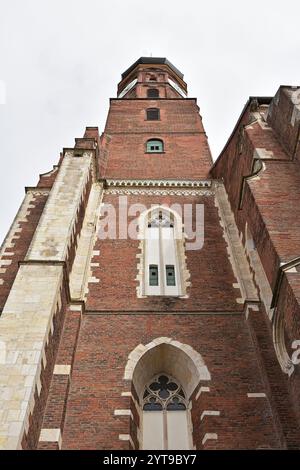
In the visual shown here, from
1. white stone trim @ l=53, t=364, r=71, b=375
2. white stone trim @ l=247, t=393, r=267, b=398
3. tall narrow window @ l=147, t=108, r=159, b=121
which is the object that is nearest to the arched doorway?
white stone trim @ l=247, t=393, r=267, b=398

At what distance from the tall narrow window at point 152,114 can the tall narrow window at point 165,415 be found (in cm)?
1844

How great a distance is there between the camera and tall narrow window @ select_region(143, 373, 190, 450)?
1005 cm

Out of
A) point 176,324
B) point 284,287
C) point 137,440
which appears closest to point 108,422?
point 137,440

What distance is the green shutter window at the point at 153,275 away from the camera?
14.0m

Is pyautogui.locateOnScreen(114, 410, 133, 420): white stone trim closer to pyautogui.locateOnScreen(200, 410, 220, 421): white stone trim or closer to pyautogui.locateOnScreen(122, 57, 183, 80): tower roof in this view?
pyautogui.locateOnScreen(200, 410, 220, 421): white stone trim

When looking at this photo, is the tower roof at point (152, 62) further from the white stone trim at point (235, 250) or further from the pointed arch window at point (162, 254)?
the pointed arch window at point (162, 254)

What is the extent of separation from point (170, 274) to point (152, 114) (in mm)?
15563

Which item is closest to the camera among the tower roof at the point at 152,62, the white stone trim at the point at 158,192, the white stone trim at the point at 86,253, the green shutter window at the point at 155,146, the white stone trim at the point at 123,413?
the white stone trim at the point at 123,413

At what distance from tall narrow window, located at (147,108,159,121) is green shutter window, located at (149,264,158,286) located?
14.3 meters

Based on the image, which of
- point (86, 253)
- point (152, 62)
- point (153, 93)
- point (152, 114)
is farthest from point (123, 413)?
point (152, 62)

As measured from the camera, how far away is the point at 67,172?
602 inches

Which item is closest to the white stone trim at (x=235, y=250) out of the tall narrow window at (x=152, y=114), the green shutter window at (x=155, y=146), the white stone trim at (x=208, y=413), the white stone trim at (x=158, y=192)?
the white stone trim at (x=158, y=192)

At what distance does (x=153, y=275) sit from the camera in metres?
14.3
